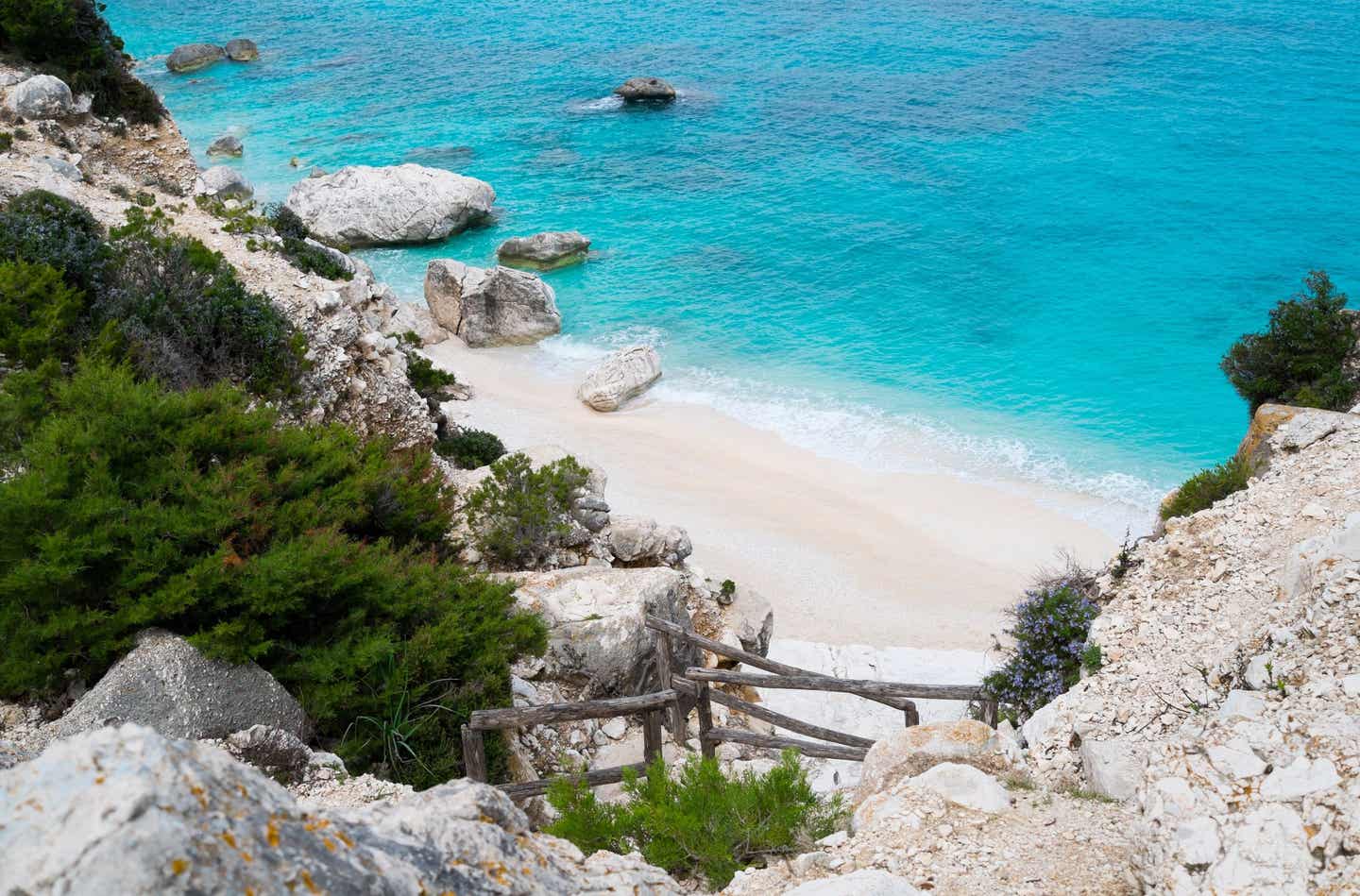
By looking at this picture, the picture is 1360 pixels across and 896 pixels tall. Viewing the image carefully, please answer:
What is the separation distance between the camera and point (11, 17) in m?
24.0

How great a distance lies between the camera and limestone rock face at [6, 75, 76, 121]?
2231 cm

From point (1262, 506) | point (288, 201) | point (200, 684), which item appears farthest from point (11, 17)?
point (1262, 506)

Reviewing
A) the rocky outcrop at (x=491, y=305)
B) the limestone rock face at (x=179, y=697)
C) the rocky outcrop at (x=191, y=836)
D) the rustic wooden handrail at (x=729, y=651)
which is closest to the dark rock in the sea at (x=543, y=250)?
the rocky outcrop at (x=491, y=305)

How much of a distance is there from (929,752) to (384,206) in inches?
1429

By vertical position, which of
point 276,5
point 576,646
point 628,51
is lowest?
point 576,646

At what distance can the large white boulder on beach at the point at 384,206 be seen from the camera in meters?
39.0

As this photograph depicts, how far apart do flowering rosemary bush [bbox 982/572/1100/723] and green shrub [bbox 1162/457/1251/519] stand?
12.9 ft

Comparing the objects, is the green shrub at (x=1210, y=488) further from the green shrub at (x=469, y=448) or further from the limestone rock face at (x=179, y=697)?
the limestone rock face at (x=179, y=697)

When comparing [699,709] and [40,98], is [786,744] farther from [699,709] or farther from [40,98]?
[40,98]

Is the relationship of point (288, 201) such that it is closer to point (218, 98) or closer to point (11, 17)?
point (11, 17)

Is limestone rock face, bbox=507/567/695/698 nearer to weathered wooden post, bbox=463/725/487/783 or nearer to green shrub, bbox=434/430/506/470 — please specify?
weathered wooden post, bbox=463/725/487/783

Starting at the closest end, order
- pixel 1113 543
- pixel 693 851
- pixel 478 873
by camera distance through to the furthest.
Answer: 1. pixel 478 873
2. pixel 693 851
3. pixel 1113 543

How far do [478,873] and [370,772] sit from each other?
612cm

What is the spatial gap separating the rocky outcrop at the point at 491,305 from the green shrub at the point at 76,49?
9852 mm
